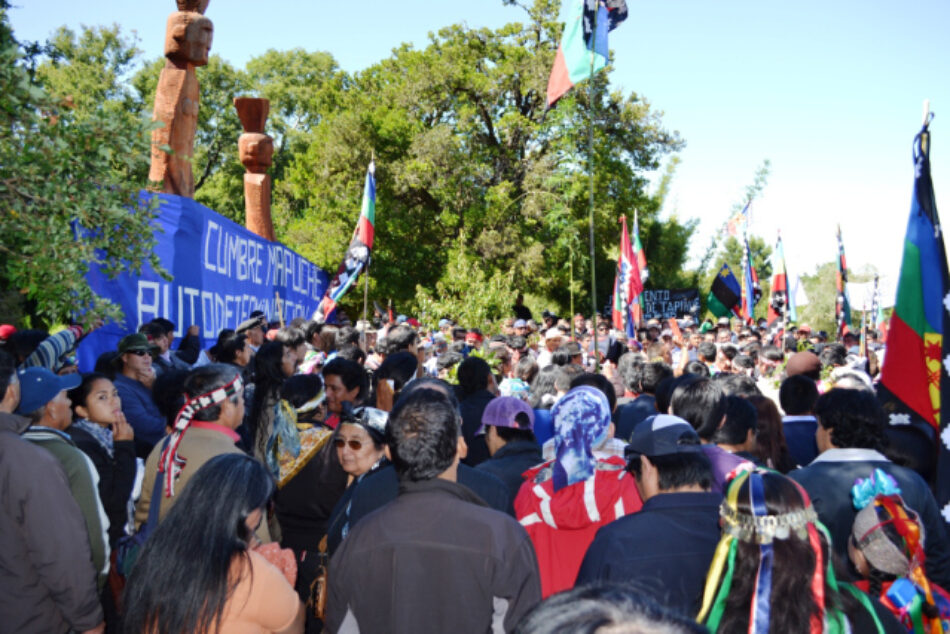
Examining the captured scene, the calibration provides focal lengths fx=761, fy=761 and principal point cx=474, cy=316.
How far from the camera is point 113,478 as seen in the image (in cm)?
387

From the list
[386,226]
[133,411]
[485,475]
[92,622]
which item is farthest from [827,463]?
[386,226]

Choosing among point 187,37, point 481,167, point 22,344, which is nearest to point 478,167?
point 481,167

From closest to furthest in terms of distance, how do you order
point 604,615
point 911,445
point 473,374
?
1. point 604,615
2. point 911,445
3. point 473,374

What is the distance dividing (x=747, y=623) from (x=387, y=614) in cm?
114

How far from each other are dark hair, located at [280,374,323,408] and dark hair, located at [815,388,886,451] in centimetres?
263

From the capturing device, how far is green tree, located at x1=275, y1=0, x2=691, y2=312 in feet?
76.1

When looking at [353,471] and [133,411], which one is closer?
[353,471]

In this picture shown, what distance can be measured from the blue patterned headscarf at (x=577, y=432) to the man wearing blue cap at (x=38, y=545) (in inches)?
77.3

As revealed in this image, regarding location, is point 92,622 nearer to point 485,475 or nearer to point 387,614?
point 387,614

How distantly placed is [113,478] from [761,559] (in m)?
3.22

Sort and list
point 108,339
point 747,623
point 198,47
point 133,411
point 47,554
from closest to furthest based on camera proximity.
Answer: point 747,623, point 47,554, point 133,411, point 108,339, point 198,47

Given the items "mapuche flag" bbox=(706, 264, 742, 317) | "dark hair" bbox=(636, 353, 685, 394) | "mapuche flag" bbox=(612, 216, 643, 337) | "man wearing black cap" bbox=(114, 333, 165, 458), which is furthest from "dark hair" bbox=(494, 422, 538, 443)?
"mapuche flag" bbox=(706, 264, 742, 317)

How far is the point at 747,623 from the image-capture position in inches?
75.9

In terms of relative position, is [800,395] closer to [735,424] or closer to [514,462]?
[735,424]
